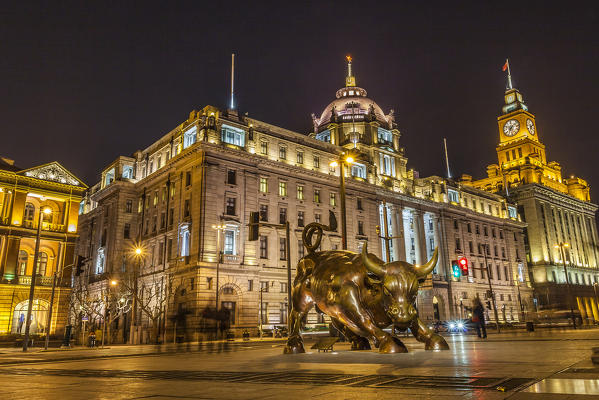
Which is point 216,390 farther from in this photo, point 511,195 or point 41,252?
point 511,195

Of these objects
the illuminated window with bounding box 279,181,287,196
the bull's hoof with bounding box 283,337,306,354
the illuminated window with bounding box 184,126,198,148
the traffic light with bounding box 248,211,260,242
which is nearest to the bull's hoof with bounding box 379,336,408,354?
the bull's hoof with bounding box 283,337,306,354

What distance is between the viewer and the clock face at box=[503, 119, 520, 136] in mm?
106125

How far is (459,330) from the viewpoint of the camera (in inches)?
1629

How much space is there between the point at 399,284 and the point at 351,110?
60.7m

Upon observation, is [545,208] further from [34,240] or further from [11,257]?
[11,257]

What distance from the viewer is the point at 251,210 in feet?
155

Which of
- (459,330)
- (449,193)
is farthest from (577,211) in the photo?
(459,330)

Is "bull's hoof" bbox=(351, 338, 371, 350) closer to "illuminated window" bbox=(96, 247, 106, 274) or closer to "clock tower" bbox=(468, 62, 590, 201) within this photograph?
"illuminated window" bbox=(96, 247, 106, 274)

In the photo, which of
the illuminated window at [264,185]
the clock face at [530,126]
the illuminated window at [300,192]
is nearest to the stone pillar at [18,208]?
the illuminated window at [264,185]

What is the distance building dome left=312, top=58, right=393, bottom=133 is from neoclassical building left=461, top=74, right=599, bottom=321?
3401 cm

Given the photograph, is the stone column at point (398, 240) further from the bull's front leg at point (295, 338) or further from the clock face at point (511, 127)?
the clock face at point (511, 127)

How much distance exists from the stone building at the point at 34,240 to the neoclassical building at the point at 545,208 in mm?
74840

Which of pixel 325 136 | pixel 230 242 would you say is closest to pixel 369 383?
pixel 230 242

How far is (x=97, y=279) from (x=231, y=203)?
76.8 feet
